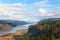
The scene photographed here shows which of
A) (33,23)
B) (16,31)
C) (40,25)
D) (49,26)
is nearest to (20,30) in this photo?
(16,31)

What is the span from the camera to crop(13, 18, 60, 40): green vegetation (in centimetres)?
289

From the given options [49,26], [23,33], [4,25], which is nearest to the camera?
[49,26]

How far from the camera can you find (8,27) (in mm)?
3896

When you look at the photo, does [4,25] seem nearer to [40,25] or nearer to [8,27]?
[8,27]

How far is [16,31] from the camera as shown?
3818 millimetres

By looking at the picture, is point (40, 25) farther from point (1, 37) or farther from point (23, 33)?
point (1, 37)

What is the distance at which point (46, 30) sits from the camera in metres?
3.00

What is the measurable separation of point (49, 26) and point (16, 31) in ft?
3.52

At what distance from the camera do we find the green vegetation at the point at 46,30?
289 centimetres

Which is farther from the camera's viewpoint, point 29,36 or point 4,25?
point 4,25

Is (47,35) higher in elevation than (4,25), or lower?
lower

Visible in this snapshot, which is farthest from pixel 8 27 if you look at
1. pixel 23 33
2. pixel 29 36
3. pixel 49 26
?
pixel 49 26

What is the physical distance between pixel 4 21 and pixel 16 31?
40 cm

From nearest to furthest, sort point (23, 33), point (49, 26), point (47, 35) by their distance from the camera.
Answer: point (47, 35)
point (49, 26)
point (23, 33)
